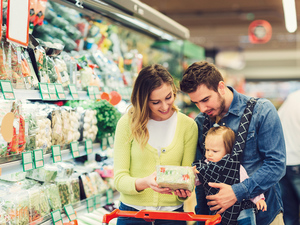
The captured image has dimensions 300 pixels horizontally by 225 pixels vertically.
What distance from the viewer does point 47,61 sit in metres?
2.62

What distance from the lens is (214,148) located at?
2092 mm

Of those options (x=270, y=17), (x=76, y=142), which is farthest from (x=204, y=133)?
(x=270, y=17)

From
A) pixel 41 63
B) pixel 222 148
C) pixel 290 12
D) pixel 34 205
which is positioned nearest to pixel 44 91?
pixel 41 63

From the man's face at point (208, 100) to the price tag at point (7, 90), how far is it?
41.0 inches

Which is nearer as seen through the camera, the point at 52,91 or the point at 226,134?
the point at 226,134

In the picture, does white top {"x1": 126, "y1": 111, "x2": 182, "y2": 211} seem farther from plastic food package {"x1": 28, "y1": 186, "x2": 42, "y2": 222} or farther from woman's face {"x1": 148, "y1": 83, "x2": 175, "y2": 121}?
plastic food package {"x1": 28, "y1": 186, "x2": 42, "y2": 222}

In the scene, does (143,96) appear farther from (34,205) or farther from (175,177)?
(34,205)

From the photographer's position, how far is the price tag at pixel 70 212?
260cm

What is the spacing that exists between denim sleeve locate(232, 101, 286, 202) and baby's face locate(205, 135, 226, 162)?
0.20 meters

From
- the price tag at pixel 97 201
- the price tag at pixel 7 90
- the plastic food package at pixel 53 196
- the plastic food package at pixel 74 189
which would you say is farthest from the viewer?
the price tag at pixel 97 201

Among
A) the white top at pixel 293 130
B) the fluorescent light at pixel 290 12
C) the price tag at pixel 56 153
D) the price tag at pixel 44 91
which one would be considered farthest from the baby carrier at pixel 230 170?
the fluorescent light at pixel 290 12

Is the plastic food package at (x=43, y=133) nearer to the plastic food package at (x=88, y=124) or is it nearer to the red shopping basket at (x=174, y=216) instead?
A: the plastic food package at (x=88, y=124)

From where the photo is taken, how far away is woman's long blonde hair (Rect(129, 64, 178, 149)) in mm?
2156

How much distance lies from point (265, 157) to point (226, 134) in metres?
0.26
